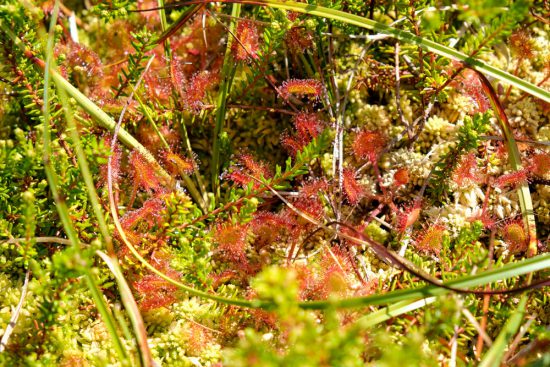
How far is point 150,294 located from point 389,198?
3.08 feet

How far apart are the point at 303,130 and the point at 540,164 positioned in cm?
90

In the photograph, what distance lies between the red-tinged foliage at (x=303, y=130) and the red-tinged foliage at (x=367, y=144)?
0.52ft

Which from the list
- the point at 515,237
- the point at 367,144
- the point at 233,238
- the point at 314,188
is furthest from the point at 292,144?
the point at 515,237

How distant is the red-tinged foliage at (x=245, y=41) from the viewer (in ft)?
6.66

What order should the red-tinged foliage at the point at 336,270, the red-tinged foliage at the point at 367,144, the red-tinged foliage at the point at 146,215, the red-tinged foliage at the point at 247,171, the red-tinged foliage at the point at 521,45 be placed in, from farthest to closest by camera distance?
the red-tinged foliage at the point at 521,45 < the red-tinged foliage at the point at 367,144 < the red-tinged foliage at the point at 247,171 < the red-tinged foliage at the point at 146,215 < the red-tinged foliage at the point at 336,270

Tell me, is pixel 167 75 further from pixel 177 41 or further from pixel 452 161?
pixel 452 161

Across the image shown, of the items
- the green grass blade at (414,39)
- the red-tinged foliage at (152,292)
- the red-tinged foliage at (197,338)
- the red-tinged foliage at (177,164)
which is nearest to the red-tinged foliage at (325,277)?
the red-tinged foliage at (197,338)

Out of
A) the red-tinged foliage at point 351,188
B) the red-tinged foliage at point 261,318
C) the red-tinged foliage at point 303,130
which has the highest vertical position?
the red-tinged foliage at point 303,130

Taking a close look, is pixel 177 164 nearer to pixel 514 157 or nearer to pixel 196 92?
pixel 196 92

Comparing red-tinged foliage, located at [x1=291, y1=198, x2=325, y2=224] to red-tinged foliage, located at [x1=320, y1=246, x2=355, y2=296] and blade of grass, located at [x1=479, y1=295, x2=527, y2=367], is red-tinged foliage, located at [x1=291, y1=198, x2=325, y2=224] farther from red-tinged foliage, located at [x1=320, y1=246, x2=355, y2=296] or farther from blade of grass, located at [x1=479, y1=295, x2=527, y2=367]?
blade of grass, located at [x1=479, y1=295, x2=527, y2=367]

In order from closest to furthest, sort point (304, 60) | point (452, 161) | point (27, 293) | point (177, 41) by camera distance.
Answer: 1. point (27, 293)
2. point (452, 161)
3. point (304, 60)
4. point (177, 41)

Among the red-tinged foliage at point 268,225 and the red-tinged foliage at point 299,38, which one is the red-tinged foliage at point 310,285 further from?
the red-tinged foliage at point 299,38

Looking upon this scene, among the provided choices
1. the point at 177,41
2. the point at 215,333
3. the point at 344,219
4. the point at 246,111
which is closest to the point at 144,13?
the point at 177,41

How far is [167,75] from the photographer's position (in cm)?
214
